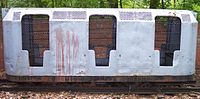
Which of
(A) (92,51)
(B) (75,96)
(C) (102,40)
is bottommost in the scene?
(B) (75,96)

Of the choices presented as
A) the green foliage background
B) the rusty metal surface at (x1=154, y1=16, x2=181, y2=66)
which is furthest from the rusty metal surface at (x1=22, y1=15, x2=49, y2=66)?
the green foliage background

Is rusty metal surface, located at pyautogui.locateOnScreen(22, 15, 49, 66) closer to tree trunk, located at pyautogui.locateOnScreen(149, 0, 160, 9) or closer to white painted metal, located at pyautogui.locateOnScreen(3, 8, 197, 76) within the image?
white painted metal, located at pyautogui.locateOnScreen(3, 8, 197, 76)

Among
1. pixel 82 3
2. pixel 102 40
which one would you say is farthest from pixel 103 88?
pixel 82 3

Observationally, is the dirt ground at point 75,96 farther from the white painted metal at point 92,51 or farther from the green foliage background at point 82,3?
the green foliage background at point 82,3

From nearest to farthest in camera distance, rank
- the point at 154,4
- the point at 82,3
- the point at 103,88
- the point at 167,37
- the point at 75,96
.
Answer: the point at 75,96, the point at 103,88, the point at 167,37, the point at 154,4, the point at 82,3

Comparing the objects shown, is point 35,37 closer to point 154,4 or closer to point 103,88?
point 103,88

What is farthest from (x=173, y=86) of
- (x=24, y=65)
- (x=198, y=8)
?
(x=198, y=8)

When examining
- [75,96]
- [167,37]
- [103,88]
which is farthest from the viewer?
[167,37]

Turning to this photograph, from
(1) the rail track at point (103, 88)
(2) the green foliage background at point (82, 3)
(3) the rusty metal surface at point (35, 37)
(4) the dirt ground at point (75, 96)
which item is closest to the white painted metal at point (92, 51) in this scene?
(3) the rusty metal surface at point (35, 37)

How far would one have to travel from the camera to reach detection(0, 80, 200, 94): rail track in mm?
8023

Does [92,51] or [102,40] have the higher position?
[102,40]

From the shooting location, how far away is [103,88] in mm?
8148

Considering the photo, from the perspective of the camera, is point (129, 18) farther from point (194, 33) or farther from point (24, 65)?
point (24, 65)

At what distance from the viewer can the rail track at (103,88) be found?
802 cm
